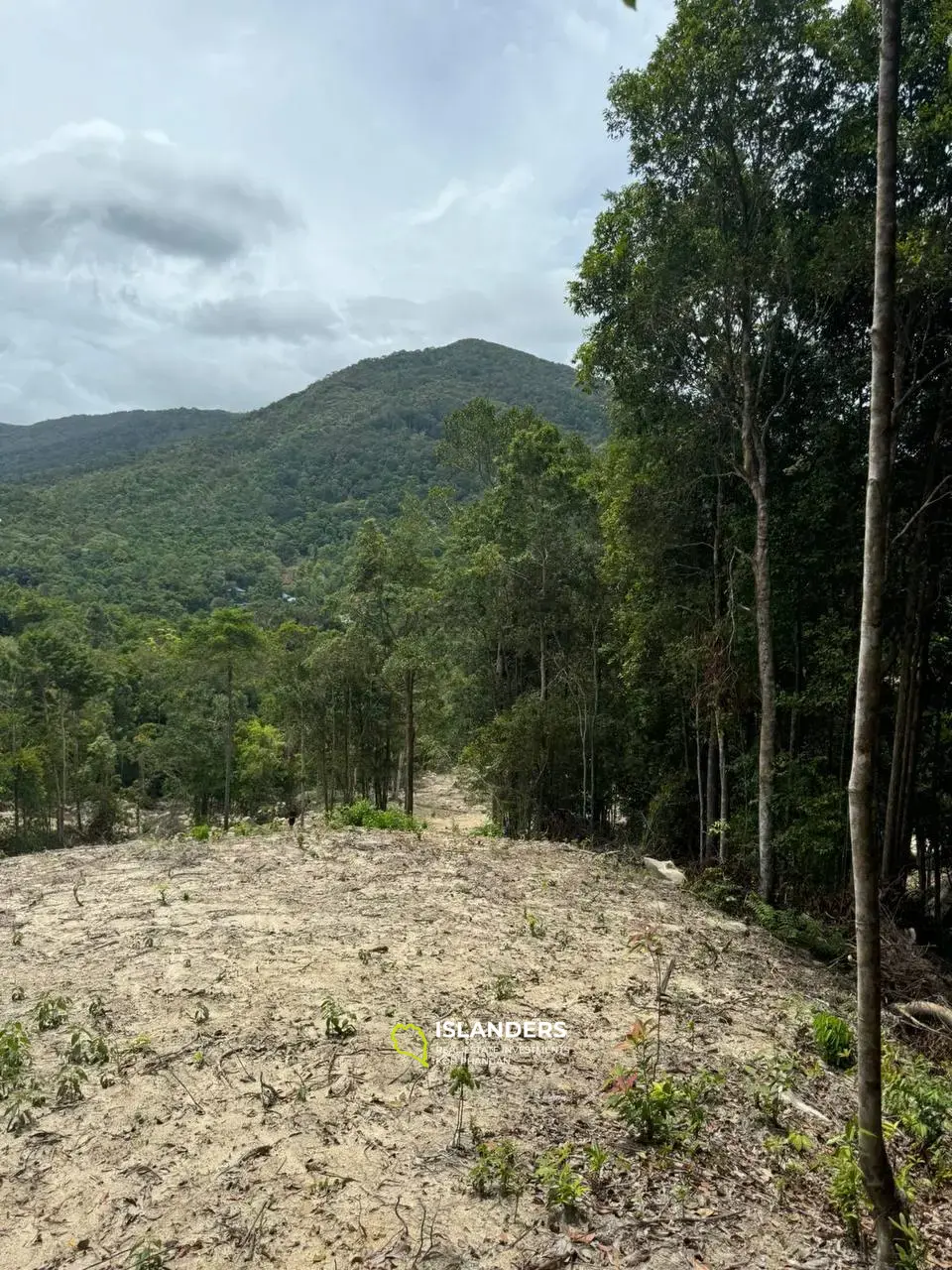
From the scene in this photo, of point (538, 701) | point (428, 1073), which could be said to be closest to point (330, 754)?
point (538, 701)

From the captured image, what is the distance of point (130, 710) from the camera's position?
31781 mm

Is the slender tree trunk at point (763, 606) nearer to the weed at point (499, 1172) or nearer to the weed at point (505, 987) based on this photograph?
the weed at point (505, 987)

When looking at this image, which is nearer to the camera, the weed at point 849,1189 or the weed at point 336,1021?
the weed at point 849,1189

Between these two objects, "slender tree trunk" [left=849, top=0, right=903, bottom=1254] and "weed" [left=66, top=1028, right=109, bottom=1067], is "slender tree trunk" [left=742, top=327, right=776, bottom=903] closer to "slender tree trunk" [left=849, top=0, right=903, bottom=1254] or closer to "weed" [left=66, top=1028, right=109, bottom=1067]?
"slender tree trunk" [left=849, top=0, right=903, bottom=1254]

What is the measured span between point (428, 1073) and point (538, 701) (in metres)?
11.7

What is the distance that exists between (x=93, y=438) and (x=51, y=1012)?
145 meters

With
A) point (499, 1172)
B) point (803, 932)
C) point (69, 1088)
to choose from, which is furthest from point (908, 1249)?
point (803, 932)

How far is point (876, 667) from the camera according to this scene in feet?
8.43

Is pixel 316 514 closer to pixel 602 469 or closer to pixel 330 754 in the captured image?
pixel 330 754

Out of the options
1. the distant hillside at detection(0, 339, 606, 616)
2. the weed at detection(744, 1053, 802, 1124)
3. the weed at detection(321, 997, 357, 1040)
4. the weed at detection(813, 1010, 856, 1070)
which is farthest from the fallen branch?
the distant hillside at detection(0, 339, 606, 616)

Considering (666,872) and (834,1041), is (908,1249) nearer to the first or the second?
(834,1041)

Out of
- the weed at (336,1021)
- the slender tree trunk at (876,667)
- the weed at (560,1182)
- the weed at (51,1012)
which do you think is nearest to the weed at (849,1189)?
the slender tree trunk at (876,667)

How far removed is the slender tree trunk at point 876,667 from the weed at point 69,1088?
3.50 m

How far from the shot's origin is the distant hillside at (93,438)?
357 ft
